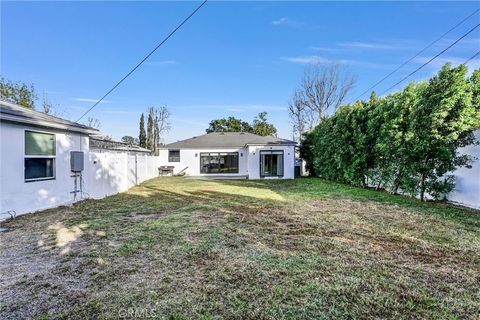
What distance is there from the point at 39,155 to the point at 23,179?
2.71 ft

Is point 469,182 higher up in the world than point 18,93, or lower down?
lower down

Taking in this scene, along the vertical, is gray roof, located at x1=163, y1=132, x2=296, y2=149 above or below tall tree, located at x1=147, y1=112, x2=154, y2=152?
below

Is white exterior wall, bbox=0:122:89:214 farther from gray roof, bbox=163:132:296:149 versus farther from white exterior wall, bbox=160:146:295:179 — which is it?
gray roof, bbox=163:132:296:149

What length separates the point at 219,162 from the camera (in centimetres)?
2231

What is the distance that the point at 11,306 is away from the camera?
252cm

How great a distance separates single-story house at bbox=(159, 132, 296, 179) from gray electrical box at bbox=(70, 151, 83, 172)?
42.1ft

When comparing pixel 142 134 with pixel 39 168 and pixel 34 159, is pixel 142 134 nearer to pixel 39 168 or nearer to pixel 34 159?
pixel 39 168

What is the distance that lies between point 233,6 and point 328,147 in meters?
9.71

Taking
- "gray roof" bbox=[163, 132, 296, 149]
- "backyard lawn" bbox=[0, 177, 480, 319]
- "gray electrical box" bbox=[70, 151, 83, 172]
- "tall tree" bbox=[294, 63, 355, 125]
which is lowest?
"backyard lawn" bbox=[0, 177, 480, 319]

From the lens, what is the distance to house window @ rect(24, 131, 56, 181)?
6770mm

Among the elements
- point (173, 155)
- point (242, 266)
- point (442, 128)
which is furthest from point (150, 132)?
point (242, 266)

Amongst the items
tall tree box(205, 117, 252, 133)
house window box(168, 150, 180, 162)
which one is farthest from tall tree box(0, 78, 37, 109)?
tall tree box(205, 117, 252, 133)

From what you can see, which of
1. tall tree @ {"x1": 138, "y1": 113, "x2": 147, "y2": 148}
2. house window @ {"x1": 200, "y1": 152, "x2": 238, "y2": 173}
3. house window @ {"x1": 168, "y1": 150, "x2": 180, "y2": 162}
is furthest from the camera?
tall tree @ {"x1": 138, "y1": 113, "x2": 147, "y2": 148}

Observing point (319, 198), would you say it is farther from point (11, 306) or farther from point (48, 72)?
point (48, 72)
